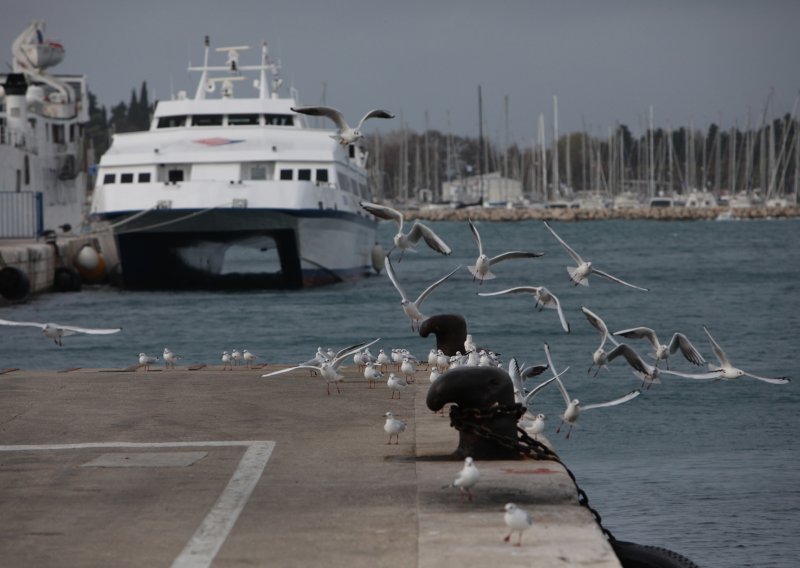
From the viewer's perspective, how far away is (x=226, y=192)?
43.4m

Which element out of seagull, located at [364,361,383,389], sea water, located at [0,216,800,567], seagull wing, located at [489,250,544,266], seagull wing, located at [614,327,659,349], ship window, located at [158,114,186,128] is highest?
ship window, located at [158,114,186,128]

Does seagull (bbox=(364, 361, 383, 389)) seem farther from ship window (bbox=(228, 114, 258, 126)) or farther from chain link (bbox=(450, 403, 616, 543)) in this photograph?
ship window (bbox=(228, 114, 258, 126))

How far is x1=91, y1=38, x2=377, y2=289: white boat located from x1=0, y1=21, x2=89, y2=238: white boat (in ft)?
44.7

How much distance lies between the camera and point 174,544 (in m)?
7.94

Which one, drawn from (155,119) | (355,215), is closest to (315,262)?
(355,215)

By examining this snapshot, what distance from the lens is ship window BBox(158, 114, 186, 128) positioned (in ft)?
157

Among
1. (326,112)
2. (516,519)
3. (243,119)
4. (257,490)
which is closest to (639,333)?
(326,112)

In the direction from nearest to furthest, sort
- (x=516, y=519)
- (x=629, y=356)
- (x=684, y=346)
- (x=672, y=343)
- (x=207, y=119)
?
(x=516, y=519) → (x=629, y=356) → (x=684, y=346) → (x=672, y=343) → (x=207, y=119)

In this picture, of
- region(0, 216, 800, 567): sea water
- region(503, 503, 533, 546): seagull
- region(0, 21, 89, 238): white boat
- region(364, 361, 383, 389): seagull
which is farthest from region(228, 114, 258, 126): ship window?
region(503, 503, 533, 546): seagull

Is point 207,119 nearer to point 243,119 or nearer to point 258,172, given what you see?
point 243,119

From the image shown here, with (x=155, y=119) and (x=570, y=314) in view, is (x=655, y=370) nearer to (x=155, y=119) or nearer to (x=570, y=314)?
(x=570, y=314)

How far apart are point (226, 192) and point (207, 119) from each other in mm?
5397

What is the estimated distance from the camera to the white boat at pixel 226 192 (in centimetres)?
4347

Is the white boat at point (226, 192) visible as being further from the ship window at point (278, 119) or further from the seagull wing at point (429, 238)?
the seagull wing at point (429, 238)
